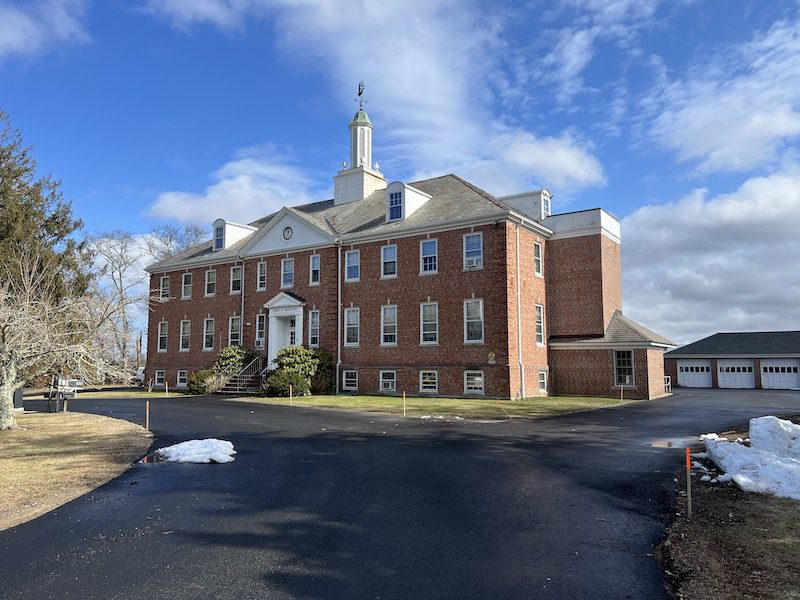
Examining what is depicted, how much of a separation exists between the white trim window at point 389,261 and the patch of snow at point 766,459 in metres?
20.2

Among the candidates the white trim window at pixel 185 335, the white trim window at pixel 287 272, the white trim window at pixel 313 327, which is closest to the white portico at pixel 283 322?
the white trim window at pixel 313 327

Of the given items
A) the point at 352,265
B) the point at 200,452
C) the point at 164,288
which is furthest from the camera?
the point at 164,288

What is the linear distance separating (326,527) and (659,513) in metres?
4.54

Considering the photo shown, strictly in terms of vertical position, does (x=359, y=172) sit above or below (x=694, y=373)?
above

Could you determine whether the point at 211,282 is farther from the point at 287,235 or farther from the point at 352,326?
the point at 352,326

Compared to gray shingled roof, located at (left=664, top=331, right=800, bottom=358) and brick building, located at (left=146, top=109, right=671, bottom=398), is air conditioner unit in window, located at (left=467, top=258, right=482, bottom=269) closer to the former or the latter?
brick building, located at (left=146, top=109, right=671, bottom=398)

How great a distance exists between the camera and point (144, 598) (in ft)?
17.0

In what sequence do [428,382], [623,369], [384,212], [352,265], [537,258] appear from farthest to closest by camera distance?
[384,212], [352,265], [537,258], [623,369], [428,382]

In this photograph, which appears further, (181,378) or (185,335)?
(185,335)

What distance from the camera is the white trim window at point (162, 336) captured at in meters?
40.5

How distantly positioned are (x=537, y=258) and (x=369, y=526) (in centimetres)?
2480

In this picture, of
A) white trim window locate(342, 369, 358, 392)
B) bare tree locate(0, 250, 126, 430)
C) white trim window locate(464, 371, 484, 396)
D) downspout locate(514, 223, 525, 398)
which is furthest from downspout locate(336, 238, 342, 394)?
bare tree locate(0, 250, 126, 430)

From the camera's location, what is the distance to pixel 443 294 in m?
28.4

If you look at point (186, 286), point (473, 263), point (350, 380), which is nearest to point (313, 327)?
point (350, 380)
